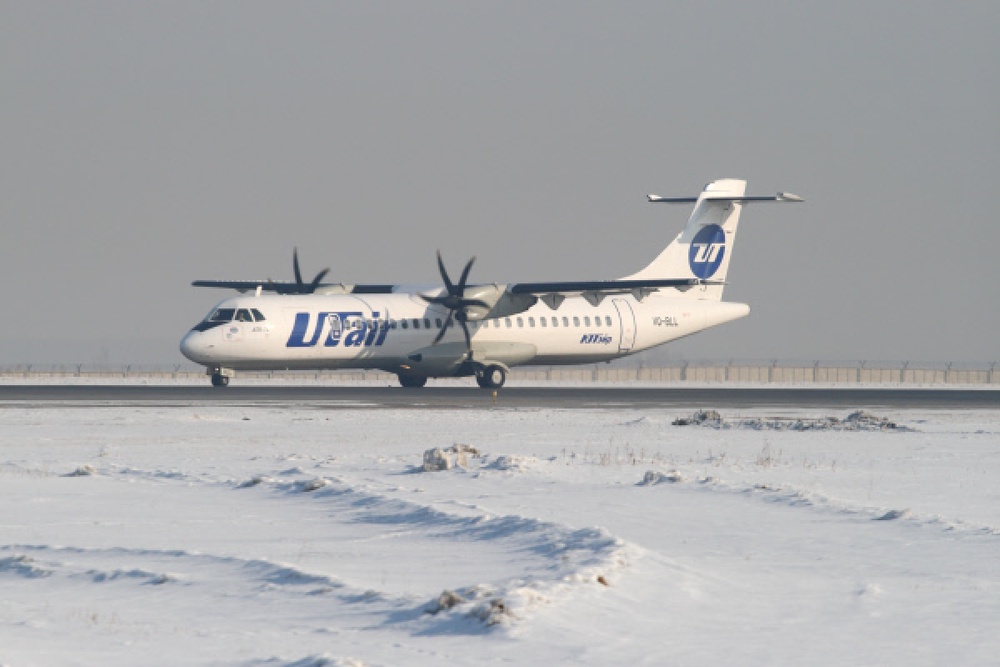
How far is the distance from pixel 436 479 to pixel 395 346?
30047 mm

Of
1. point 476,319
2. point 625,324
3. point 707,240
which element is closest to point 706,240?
point 707,240

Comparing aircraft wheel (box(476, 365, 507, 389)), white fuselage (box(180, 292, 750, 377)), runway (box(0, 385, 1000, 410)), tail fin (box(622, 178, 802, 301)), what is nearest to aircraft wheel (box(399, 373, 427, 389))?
runway (box(0, 385, 1000, 410))

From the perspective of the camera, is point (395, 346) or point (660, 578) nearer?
point (660, 578)

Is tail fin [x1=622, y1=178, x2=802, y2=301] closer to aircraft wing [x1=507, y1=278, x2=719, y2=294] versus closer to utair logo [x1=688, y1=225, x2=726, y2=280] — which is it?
utair logo [x1=688, y1=225, x2=726, y2=280]

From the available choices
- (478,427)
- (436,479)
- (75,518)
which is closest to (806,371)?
(478,427)

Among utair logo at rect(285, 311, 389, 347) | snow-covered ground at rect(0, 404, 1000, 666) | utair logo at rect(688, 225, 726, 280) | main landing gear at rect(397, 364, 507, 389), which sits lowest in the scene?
snow-covered ground at rect(0, 404, 1000, 666)

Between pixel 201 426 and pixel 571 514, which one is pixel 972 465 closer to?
pixel 571 514

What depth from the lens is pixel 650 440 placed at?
97.1ft

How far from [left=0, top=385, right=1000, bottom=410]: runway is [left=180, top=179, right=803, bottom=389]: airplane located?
49.4 inches

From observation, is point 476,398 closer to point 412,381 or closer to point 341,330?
point 341,330

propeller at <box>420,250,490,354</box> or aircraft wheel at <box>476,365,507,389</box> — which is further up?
propeller at <box>420,250,490,354</box>

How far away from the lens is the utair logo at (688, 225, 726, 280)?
61.2m

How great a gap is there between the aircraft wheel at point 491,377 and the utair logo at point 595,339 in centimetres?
399

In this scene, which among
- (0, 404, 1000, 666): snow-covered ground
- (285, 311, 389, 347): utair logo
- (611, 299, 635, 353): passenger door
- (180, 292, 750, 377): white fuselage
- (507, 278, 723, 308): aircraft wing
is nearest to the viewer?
(0, 404, 1000, 666): snow-covered ground
